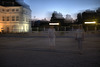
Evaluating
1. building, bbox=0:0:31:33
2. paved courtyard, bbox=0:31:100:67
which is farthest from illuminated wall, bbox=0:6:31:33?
paved courtyard, bbox=0:31:100:67

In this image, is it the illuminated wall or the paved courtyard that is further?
the illuminated wall

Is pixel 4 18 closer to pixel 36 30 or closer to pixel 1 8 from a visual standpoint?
pixel 1 8

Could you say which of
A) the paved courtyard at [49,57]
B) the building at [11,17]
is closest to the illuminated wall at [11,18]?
the building at [11,17]

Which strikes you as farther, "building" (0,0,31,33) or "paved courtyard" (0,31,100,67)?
"building" (0,0,31,33)

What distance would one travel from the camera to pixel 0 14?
31.6m

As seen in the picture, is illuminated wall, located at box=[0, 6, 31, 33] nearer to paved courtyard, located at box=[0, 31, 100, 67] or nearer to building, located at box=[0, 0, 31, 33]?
building, located at box=[0, 0, 31, 33]

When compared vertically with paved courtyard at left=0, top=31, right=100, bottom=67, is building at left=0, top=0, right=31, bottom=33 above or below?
above

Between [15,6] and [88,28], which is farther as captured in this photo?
[15,6]

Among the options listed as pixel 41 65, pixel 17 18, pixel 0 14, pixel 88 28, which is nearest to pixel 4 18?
pixel 0 14

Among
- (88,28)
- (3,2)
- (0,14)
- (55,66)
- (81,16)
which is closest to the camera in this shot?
(55,66)

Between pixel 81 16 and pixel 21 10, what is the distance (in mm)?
31254

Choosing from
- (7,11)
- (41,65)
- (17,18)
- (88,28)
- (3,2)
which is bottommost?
(41,65)

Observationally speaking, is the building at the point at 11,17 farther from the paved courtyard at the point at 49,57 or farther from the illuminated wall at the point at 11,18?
the paved courtyard at the point at 49,57

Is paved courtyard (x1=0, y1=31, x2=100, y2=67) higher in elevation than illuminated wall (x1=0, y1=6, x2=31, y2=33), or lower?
lower
